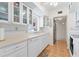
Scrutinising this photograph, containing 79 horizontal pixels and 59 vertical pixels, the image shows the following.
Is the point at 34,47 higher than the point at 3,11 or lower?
lower

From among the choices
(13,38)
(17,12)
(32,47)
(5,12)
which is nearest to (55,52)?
(32,47)

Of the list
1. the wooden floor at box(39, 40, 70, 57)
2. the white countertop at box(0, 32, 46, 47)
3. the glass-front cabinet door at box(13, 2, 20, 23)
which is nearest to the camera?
the white countertop at box(0, 32, 46, 47)

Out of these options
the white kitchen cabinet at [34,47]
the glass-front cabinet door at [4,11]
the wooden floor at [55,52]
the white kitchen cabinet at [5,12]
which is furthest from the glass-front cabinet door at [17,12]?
the wooden floor at [55,52]

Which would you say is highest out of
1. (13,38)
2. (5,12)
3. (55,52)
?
(5,12)

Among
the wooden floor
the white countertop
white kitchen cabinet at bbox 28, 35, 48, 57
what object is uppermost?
the white countertop

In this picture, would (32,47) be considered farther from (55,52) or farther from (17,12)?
(55,52)

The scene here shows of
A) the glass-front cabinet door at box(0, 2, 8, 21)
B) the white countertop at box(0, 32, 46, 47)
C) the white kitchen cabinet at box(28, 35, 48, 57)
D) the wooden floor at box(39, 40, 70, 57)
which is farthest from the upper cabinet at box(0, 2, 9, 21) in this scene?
the wooden floor at box(39, 40, 70, 57)

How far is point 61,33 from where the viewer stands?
11.4 m

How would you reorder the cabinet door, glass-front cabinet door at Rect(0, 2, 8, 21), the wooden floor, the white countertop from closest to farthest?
the white countertop < glass-front cabinet door at Rect(0, 2, 8, 21) < the cabinet door < the wooden floor

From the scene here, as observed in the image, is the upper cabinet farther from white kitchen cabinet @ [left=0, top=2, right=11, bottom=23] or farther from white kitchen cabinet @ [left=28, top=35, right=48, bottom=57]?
white kitchen cabinet @ [left=28, top=35, right=48, bottom=57]

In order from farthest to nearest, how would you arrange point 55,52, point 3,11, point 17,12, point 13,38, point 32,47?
point 55,52 < point 17,12 < point 32,47 < point 13,38 < point 3,11

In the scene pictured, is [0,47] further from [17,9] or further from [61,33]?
[61,33]

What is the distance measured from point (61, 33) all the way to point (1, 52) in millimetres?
10255

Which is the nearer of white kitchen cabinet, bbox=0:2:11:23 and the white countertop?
the white countertop
